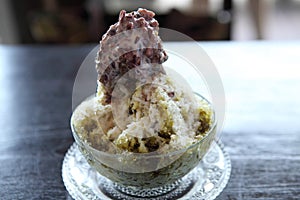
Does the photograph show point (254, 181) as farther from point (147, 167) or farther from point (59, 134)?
point (59, 134)

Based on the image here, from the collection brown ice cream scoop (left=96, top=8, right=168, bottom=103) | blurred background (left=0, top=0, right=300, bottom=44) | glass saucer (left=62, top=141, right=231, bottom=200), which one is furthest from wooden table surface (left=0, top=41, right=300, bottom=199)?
blurred background (left=0, top=0, right=300, bottom=44)

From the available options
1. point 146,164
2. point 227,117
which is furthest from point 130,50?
point 227,117

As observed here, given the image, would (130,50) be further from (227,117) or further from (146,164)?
(227,117)

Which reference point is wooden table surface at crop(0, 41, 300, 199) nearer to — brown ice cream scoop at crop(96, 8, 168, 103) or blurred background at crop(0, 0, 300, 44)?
brown ice cream scoop at crop(96, 8, 168, 103)

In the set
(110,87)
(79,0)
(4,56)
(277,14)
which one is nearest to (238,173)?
(110,87)

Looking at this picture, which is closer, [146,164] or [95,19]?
[146,164]

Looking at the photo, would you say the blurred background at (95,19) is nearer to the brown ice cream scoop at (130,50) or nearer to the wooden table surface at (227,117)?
the wooden table surface at (227,117)

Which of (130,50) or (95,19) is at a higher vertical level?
Answer: (130,50)
